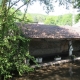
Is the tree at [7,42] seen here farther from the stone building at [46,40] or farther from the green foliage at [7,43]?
the stone building at [46,40]

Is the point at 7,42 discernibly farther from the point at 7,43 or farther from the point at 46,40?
the point at 46,40

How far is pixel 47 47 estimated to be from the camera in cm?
1878

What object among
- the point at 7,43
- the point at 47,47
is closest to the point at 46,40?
the point at 47,47

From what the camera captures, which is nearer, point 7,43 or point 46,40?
point 7,43

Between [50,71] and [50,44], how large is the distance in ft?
17.8

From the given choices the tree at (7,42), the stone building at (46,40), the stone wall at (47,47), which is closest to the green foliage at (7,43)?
the tree at (7,42)

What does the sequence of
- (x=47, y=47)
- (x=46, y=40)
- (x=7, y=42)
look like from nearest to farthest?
(x=7, y=42) → (x=46, y=40) → (x=47, y=47)

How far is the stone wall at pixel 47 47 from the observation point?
17.4 meters

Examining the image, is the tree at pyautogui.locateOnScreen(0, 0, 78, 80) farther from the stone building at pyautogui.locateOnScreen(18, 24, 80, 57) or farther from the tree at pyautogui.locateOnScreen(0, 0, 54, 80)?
the stone building at pyautogui.locateOnScreen(18, 24, 80, 57)

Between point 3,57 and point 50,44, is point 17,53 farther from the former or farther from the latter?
point 50,44

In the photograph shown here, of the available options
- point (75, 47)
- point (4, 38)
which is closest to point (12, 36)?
point (4, 38)

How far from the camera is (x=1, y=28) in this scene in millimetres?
9250

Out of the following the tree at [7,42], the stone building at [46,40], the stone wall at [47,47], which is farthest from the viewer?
the stone wall at [47,47]

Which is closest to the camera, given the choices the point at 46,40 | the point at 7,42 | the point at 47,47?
the point at 7,42
